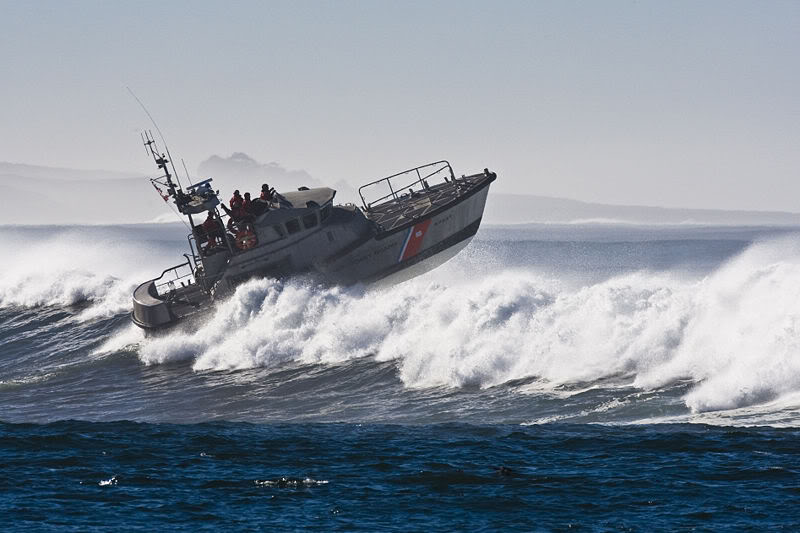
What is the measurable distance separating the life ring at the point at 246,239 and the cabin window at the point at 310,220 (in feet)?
5.12

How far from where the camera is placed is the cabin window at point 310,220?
29.3 metres

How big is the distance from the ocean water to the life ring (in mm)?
1147

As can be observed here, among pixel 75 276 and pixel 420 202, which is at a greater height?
pixel 75 276

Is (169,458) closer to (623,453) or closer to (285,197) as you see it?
(623,453)

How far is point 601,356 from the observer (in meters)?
22.5

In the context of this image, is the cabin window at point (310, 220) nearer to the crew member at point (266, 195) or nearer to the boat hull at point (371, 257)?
the boat hull at point (371, 257)

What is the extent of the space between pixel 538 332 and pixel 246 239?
32.2 feet

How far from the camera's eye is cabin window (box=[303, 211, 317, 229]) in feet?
96.2

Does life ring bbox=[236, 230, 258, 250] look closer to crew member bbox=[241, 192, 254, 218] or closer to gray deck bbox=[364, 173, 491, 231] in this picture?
crew member bbox=[241, 192, 254, 218]

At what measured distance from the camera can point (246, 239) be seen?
29266mm

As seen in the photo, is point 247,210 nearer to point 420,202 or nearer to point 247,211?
point 247,211

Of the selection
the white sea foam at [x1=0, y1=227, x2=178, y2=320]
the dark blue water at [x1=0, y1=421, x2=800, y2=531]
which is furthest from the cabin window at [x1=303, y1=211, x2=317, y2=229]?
the white sea foam at [x1=0, y1=227, x2=178, y2=320]

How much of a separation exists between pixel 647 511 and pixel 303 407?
10438 millimetres

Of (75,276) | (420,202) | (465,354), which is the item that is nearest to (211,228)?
(420,202)
